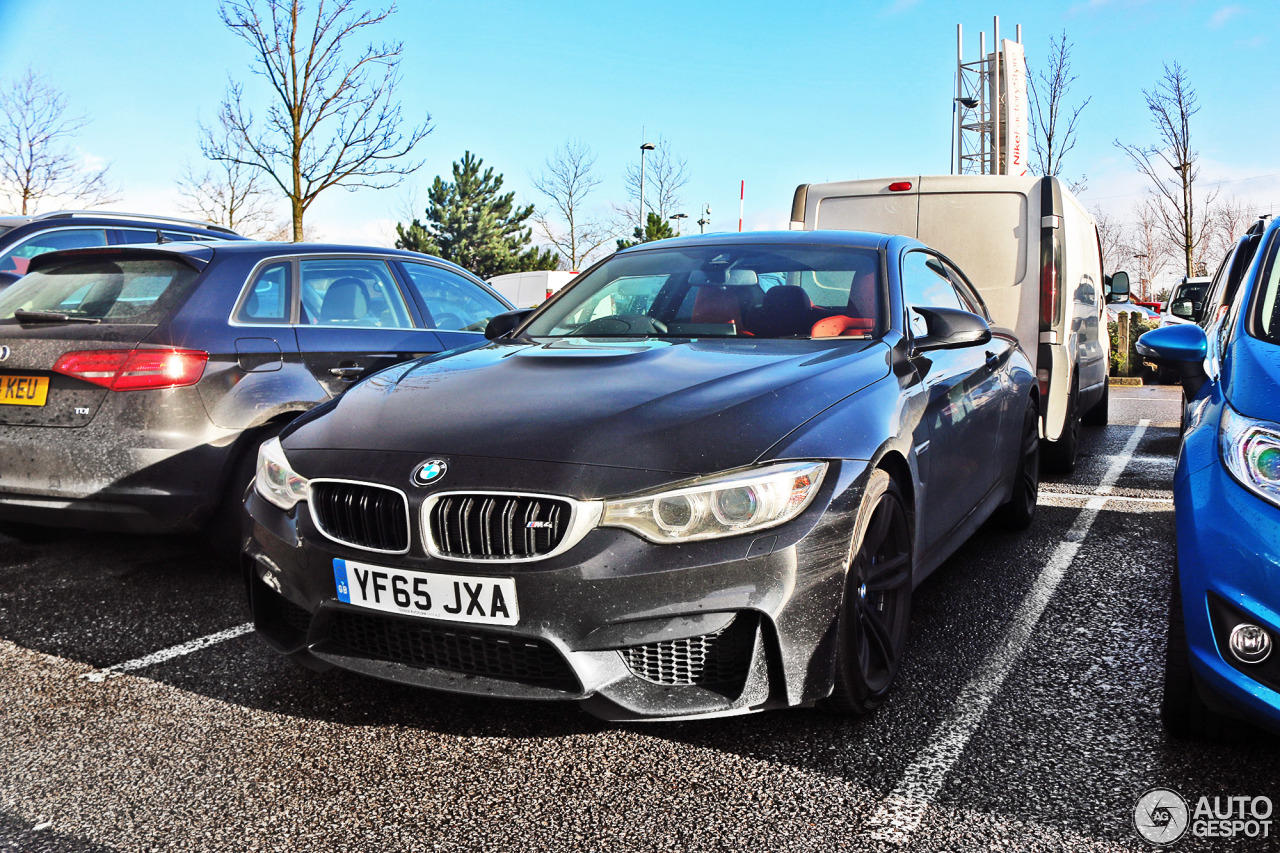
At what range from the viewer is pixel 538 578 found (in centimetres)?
232

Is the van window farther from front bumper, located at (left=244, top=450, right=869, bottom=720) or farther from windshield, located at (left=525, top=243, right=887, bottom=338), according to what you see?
front bumper, located at (left=244, top=450, right=869, bottom=720)

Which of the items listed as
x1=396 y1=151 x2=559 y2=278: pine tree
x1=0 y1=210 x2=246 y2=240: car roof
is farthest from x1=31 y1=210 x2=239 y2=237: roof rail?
x1=396 y1=151 x2=559 y2=278: pine tree

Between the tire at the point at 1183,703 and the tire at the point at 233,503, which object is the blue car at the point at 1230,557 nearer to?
the tire at the point at 1183,703

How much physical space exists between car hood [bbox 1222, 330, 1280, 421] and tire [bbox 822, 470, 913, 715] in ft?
2.95

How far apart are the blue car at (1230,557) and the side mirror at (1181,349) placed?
0.46m

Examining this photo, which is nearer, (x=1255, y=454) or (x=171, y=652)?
(x=1255, y=454)

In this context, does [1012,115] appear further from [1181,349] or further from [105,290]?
[105,290]

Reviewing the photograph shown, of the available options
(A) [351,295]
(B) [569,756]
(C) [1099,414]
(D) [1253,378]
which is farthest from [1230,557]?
(C) [1099,414]

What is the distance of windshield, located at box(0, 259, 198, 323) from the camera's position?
13.6 ft

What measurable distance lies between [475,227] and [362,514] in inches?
1689

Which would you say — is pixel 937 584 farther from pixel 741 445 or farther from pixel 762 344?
pixel 741 445

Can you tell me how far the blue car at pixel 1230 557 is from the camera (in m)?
2.19

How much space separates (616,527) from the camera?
7.73 ft

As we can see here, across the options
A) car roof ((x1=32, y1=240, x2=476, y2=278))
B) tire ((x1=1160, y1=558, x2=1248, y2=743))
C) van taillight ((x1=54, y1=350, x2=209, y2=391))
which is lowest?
tire ((x1=1160, y1=558, x2=1248, y2=743))
